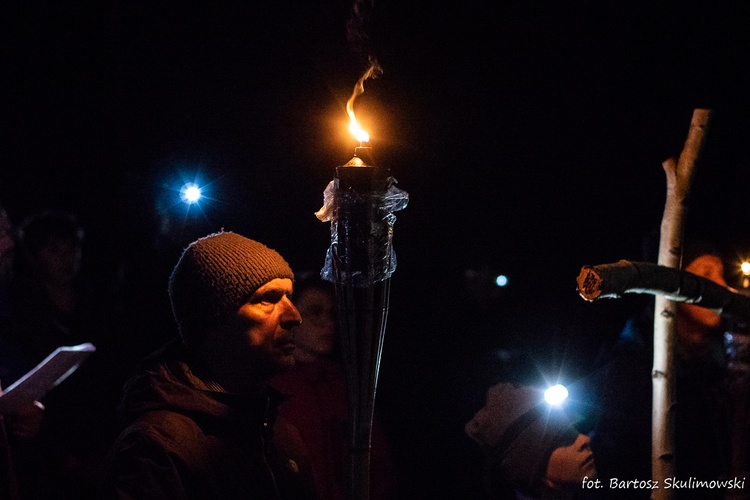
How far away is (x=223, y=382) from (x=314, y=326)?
1596 millimetres

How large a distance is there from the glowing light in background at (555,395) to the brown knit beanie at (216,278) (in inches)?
58.5

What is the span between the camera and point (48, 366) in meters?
3.31

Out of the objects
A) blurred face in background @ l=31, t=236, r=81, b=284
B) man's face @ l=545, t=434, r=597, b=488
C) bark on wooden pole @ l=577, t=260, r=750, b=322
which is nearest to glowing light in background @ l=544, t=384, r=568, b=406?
man's face @ l=545, t=434, r=597, b=488

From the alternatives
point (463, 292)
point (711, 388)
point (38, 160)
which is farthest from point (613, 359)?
point (38, 160)

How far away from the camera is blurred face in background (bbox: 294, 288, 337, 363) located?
3994 mm

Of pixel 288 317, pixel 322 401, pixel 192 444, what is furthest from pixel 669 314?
pixel 322 401

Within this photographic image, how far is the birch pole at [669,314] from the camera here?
2596mm

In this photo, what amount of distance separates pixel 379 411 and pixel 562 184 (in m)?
2.32

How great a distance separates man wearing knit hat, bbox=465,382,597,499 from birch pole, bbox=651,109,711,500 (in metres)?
0.70

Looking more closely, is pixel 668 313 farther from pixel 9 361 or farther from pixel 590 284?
pixel 9 361

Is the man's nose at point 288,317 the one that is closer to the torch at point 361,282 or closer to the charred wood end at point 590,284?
the torch at point 361,282

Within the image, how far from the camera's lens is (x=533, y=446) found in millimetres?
3268

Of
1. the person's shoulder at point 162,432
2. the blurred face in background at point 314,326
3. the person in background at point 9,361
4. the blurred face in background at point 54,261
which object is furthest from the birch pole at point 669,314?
the blurred face in background at point 54,261

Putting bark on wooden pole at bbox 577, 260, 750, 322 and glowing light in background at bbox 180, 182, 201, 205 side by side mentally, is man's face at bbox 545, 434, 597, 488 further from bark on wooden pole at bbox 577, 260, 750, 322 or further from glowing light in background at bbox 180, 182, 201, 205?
glowing light in background at bbox 180, 182, 201, 205
